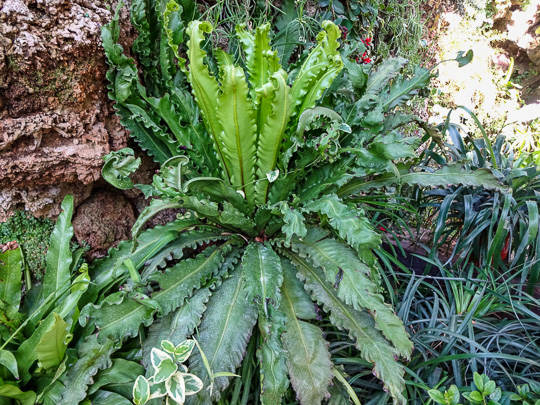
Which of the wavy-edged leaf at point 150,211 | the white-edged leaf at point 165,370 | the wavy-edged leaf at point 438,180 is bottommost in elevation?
the white-edged leaf at point 165,370

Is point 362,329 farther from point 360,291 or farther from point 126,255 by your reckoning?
point 126,255

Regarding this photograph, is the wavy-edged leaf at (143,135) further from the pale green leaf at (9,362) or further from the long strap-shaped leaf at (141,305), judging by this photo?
the pale green leaf at (9,362)

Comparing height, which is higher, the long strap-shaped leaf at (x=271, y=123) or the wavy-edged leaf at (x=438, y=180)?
the long strap-shaped leaf at (x=271, y=123)

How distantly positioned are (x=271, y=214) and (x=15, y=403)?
977 millimetres

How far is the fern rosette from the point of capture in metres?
0.99

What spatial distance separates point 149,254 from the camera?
1.17m

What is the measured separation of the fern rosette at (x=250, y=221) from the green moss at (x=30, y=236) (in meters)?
0.25

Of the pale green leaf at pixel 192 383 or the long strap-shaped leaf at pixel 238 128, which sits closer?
the pale green leaf at pixel 192 383

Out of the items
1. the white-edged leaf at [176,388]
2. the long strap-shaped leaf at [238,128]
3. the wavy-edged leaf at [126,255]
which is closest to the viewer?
the white-edged leaf at [176,388]

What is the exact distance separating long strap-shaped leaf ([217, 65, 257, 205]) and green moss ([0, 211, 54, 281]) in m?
0.78

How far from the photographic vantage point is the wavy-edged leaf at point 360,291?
99 cm

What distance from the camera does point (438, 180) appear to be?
132 cm

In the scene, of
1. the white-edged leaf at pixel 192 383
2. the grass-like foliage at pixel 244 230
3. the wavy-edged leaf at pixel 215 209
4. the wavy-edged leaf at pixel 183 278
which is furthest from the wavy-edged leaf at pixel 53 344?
the wavy-edged leaf at pixel 215 209

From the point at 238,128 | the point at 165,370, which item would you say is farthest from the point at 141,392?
the point at 238,128
